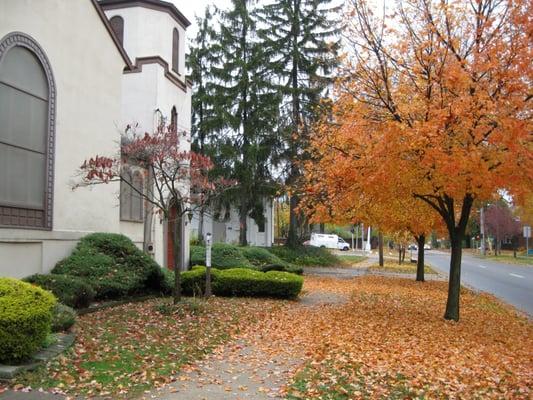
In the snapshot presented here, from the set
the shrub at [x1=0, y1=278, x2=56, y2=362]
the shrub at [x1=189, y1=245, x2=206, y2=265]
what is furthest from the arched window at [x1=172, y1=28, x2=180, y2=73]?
the shrub at [x1=0, y1=278, x2=56, y2=362]

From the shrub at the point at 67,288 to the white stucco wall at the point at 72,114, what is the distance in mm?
747

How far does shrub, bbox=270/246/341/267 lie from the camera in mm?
31891

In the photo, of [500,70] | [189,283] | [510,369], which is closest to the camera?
[510,369]

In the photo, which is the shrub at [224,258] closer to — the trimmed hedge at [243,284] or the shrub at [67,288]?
the trimmed hedge at [243,284]

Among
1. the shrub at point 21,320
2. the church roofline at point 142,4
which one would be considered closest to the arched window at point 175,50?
the church roofline at point 142,4

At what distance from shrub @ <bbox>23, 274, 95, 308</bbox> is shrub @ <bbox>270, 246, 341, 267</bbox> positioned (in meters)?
21.6

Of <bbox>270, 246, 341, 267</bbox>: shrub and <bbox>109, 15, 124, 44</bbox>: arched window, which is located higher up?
<bbox>109, 15, 124, 44</bbox>: arched window

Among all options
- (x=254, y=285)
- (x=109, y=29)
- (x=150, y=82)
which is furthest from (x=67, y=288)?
(x=150, y=82)

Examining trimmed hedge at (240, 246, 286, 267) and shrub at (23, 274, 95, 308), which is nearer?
shrub at (23, 274, 95, 308)

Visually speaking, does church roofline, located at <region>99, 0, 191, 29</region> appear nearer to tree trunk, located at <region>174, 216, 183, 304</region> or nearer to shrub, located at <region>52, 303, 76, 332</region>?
tree trunk, located at <region>174, 216, 183, 304</region>

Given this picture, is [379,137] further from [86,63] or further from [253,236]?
[253,236]

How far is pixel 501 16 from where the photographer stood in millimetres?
10906

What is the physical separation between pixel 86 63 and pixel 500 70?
9.22 meters

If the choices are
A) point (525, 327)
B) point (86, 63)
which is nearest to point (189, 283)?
point (86, 63)
